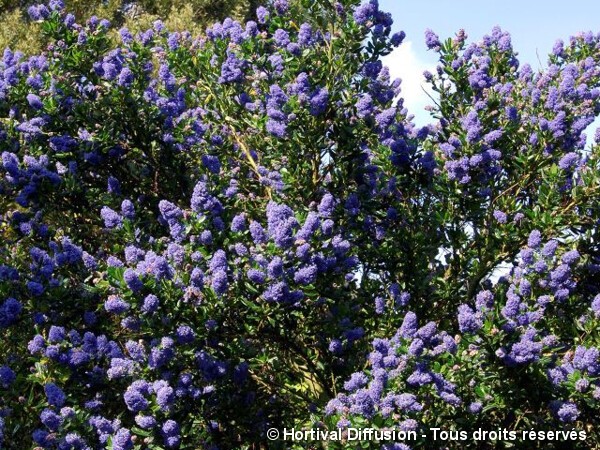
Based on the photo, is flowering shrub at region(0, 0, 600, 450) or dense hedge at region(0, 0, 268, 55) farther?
dense hedge at region(0, 0, 268, 55)

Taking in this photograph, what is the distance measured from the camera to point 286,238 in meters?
4.39

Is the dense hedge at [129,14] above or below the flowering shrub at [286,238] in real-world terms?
above

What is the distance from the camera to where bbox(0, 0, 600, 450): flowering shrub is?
443cm

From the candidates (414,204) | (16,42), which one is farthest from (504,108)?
(16,42)

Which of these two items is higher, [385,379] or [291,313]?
[291,313]

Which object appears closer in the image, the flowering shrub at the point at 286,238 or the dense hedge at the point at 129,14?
the flowering shrub at the point at 286,238

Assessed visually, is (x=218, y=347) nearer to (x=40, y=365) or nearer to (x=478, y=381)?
(x=40, y=365)

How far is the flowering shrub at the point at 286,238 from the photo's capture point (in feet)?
14.5

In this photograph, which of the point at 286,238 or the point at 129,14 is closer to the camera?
the point at 286,238

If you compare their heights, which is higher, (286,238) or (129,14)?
(129,14)

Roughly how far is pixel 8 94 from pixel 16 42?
7.13 meters

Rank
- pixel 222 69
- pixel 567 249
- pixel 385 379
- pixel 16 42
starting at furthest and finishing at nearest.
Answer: pixel 16 42 < pixel 222 69 < pixel 567 249 < pixel 385 379

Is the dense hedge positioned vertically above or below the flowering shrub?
above

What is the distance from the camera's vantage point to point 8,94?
227 inches
